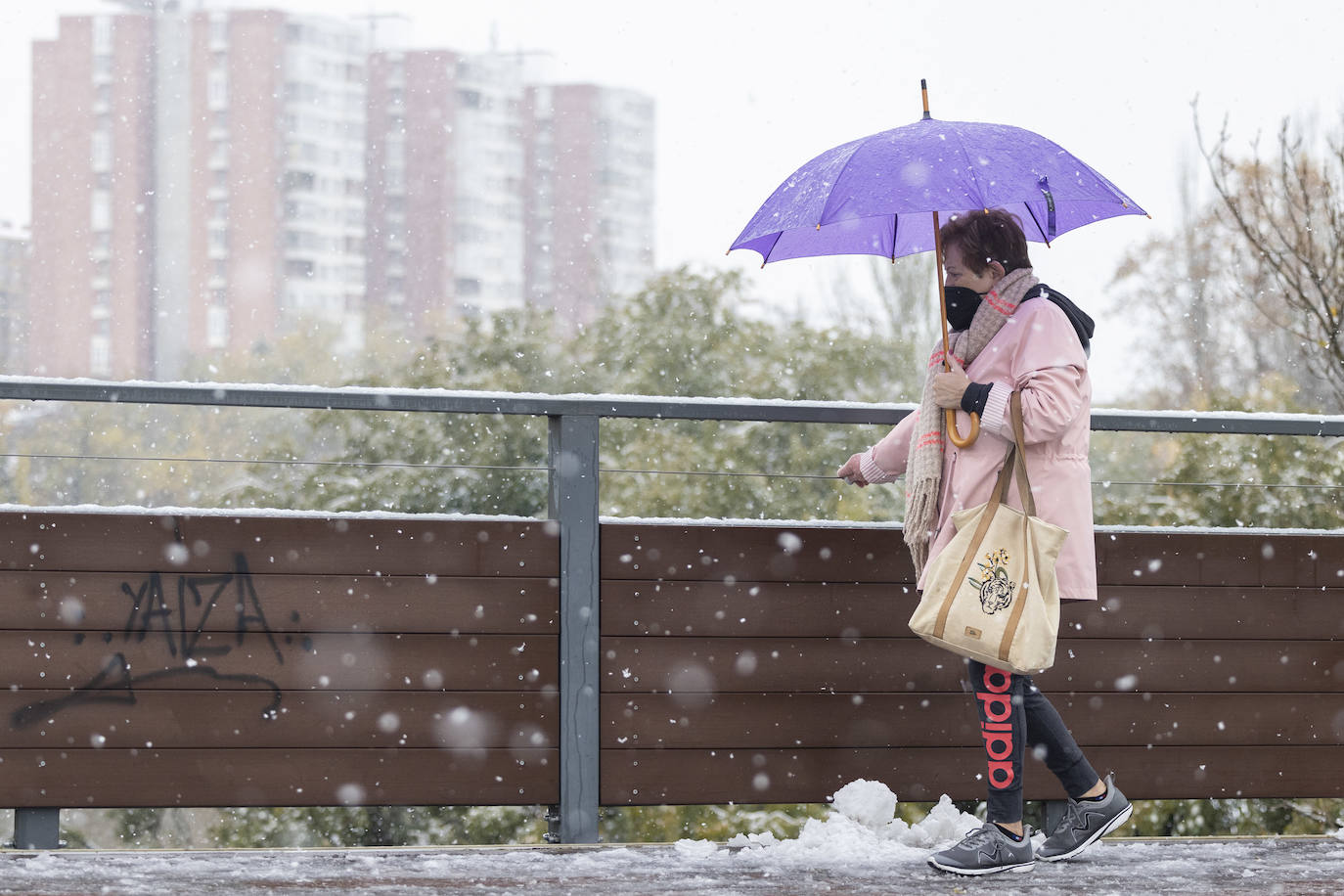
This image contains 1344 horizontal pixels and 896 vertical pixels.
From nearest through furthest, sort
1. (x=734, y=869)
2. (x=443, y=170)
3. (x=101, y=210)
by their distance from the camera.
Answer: (x=734, y=869) < (x=443, y=170) < (x=101, y=210)

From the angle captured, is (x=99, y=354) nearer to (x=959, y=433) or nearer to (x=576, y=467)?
(x=576, y=467)

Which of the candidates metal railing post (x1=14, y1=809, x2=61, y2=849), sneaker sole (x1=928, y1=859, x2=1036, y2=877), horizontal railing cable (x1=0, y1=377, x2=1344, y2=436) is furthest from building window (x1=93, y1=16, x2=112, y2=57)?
sneaker sole (x1=928, y1=859, x2=1036, y2=877)

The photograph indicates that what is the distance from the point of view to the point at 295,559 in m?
3.06

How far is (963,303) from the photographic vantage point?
2.78 metres

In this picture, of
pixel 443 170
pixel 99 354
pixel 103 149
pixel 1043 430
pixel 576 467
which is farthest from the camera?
pixel 103 149

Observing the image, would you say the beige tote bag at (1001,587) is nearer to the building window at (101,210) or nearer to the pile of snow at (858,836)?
the pile of snow at (858,836)

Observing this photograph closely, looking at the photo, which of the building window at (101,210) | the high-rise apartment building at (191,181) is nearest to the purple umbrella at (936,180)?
the high-rise apartment building at (191,181)

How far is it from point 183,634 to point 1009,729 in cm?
190

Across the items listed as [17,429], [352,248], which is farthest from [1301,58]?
[352,248]

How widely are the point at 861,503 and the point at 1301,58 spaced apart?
20538 mm

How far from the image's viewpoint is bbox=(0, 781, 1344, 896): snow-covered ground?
104 inches

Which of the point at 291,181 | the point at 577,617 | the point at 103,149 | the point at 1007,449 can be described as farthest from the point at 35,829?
the point at 103,149

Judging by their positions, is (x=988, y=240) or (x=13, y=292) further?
(x=13, y=292)

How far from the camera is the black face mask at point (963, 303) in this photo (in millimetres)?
2766
